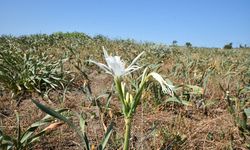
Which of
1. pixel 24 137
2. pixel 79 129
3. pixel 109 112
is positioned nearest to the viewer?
pixel 79 129

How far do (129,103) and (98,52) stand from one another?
17.7 feet

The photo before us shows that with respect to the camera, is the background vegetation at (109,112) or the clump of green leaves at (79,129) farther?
the background vegetation at (109,112)

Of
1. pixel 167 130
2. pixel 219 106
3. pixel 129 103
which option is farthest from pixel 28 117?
pixel 219 106

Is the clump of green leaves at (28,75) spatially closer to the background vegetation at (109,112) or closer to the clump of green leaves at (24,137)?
the background vegetation at (109,112)

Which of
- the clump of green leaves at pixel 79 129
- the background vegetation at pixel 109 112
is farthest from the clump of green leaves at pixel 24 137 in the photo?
the clump of green leaves at pixel 79 129

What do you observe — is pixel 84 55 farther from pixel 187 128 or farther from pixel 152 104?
pixel 187 128

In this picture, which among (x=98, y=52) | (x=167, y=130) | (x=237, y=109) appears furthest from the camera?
(x=98, y=52)

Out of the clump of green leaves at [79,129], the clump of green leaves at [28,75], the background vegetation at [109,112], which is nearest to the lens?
the clump of green leaves at [79,129]

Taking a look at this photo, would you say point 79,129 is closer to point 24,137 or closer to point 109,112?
point 24,137

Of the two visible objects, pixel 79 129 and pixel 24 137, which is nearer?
pixel 79 129

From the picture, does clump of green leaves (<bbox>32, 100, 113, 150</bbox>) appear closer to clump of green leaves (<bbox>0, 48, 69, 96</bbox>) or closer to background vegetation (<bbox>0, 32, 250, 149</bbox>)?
background vegetation (<bbox>0, 32, 250, 149</bbox>)

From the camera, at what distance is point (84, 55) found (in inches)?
240

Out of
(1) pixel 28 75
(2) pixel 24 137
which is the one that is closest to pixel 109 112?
(2) pixel 24 137

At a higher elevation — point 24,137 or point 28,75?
point 28,75
